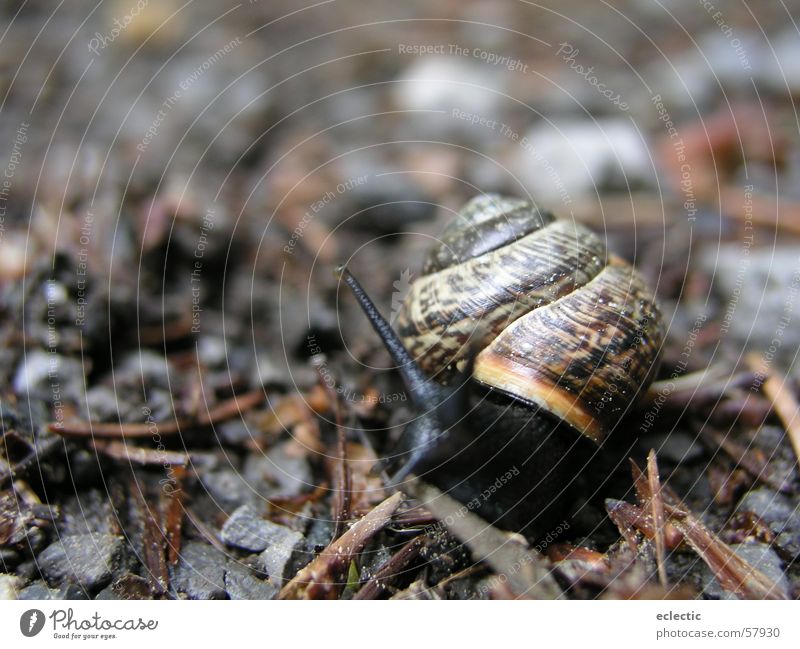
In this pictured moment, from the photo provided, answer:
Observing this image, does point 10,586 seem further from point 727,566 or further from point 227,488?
point 727,566

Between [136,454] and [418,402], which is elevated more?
[418,402]

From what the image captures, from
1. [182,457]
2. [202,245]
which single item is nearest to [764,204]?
[202,245]

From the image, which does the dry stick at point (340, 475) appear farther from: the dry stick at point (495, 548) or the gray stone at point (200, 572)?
the gray stone at point (200, 572)

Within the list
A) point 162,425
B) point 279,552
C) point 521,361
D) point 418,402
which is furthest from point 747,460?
point 162,425

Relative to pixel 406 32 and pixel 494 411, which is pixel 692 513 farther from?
pixel 406 32

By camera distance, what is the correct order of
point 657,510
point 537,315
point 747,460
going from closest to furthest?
point 657,510
point 537,315
point 747,460
